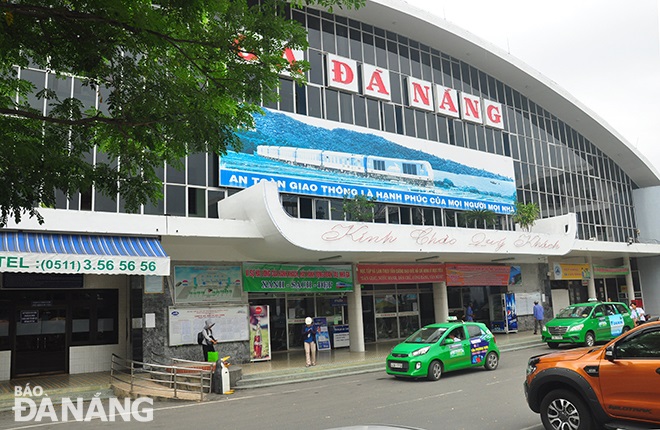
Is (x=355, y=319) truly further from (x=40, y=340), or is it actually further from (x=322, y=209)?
(x=40, y=340)

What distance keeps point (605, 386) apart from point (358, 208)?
52.4 feet

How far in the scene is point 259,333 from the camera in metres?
20.3

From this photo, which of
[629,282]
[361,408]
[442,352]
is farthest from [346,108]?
[629,282]

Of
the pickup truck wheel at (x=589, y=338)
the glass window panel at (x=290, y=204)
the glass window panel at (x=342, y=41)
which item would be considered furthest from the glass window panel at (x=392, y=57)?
the pickup truck wheel at (x=589, y=338)

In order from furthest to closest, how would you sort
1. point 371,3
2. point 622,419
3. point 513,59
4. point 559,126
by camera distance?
point 559,126
point 513,59
point 371,3
point 622,419

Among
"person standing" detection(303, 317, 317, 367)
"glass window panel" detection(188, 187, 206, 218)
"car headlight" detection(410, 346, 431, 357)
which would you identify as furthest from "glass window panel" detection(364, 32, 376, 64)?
"car headlight" detection(410, 346, 431, 357)

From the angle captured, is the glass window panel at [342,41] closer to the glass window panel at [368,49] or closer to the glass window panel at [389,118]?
the glass window panel at [368,49]

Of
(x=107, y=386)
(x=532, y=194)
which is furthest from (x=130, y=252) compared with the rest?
(x=532, y=194)

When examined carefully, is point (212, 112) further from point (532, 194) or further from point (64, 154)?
point (532, 194)

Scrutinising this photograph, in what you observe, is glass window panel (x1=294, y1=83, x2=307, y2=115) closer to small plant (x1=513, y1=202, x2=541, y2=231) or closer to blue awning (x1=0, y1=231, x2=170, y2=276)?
blue awning (x1=0, y1=231, x2=170, y2=276)

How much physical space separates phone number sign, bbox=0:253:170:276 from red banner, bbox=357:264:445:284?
944cm

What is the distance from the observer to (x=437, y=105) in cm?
2905

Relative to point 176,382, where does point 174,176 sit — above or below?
above

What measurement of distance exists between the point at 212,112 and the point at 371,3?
20609mm
